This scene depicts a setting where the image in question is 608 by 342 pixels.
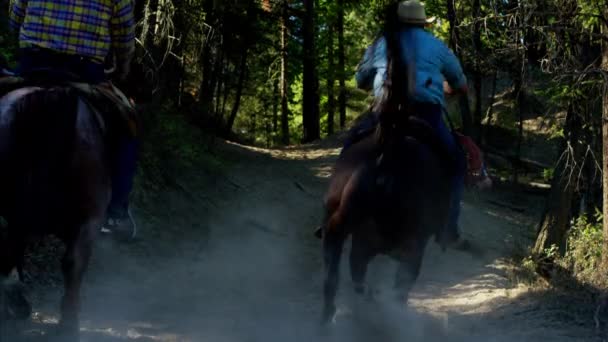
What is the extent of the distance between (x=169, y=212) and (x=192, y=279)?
2849 millimetres

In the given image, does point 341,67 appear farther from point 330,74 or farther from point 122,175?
point 122,175

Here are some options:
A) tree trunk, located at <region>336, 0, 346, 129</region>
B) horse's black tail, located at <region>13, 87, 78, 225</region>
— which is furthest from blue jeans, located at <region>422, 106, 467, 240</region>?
tree trunk, located at <region>336, 0, 346, 129</region>

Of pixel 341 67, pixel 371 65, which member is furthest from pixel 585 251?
pixel 341 67

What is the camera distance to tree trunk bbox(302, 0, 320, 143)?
31.2m

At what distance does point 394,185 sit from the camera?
21.0 feet

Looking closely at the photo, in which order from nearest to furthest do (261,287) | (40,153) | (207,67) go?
(40,153) < (261,287) < (207,67)

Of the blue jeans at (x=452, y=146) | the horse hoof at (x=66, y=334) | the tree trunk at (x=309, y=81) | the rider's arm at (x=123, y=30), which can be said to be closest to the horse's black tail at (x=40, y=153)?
the horse hoof at (x=66, y=334)

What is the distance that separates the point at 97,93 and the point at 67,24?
550mm

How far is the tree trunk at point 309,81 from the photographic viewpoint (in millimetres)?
31172

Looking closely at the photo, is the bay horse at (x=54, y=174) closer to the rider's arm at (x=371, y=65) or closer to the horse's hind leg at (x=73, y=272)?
the horse's hind leg at (x=73, y=272)

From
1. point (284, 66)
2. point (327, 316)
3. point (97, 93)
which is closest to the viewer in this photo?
point (97, 93)

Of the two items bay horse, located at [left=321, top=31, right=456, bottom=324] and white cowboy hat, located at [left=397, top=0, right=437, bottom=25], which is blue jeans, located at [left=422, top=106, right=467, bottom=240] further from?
white cowboy hat, located at [left=397, top=0, right=437, bottom=25]

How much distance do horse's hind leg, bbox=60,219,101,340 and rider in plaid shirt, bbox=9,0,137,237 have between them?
1187 millimetres

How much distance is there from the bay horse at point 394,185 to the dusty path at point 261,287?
2.78 feet
